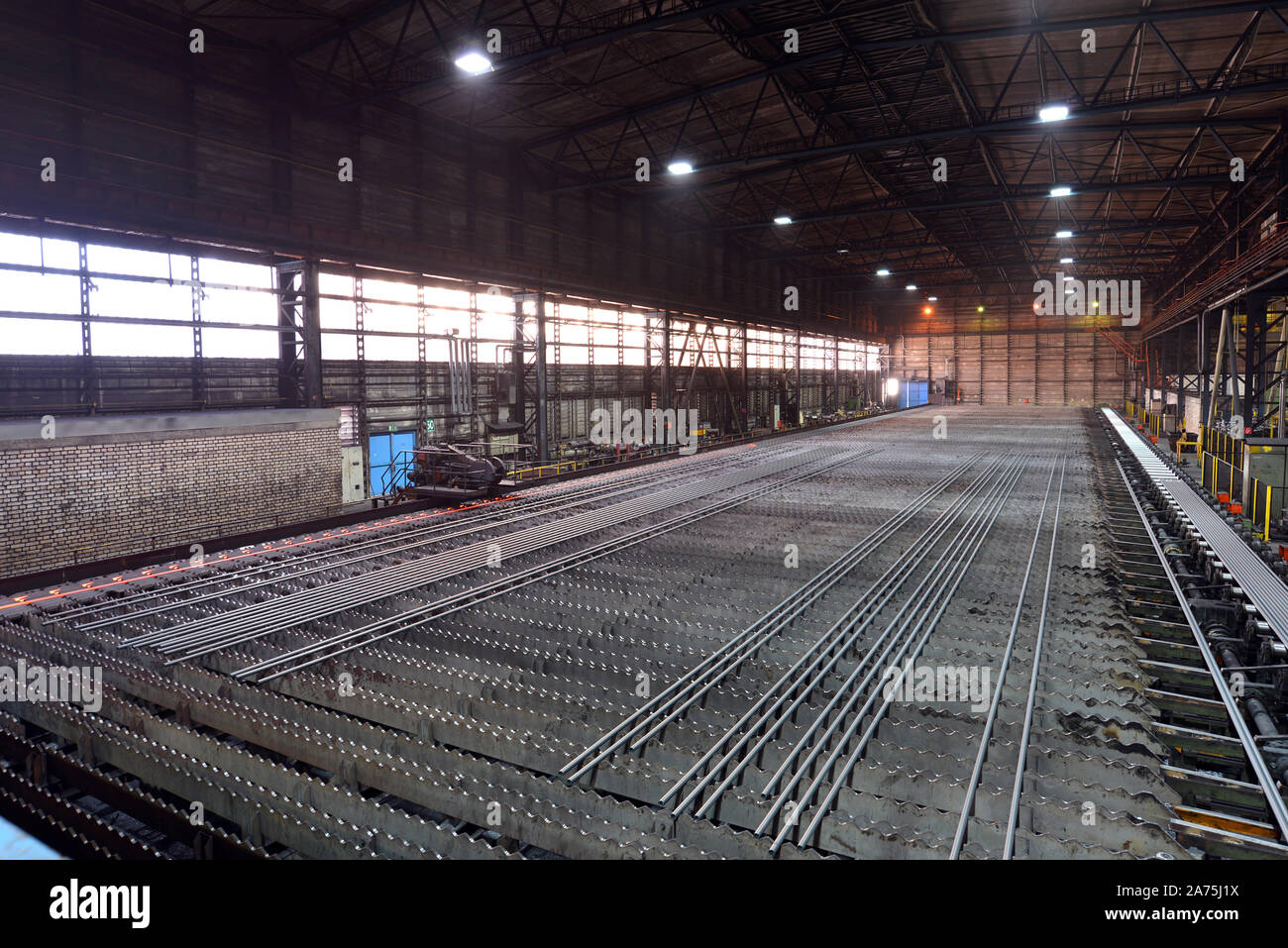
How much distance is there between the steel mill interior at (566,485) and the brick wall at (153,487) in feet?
0.23

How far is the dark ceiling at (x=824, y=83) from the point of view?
13883mm

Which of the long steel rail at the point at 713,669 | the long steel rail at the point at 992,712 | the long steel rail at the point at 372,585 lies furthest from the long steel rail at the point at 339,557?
the long steel rail at the point at 992,712

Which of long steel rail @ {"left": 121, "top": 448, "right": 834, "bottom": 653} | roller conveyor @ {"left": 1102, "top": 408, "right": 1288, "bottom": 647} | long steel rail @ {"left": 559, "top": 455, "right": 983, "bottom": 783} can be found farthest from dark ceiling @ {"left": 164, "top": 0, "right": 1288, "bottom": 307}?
long steel rail @ {"left": 559, "top": 455, "right": 983, "bottom": 783}

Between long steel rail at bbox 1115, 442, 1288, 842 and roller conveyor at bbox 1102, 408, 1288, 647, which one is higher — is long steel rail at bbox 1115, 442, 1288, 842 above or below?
below

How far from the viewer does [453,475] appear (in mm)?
13594

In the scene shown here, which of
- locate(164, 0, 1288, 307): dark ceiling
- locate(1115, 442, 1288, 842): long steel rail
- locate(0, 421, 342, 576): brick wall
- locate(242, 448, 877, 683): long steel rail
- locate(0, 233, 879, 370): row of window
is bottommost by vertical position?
locate(1115, 442, 1288, 842): long steel rail

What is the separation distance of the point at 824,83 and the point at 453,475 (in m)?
13.8

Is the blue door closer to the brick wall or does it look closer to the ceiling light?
the brick wall

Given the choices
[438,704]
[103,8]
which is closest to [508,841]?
[438,704]

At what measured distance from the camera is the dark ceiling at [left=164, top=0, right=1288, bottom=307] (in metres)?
13.9

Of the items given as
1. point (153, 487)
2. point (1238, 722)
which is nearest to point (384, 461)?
point (153, 487)

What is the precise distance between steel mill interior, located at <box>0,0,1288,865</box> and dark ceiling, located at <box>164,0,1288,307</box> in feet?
0.55

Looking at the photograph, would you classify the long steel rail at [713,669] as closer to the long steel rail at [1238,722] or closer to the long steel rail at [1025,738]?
the long steel rail at [1025,738]

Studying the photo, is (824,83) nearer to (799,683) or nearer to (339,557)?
(339,557)
